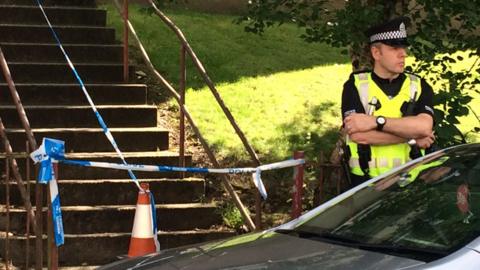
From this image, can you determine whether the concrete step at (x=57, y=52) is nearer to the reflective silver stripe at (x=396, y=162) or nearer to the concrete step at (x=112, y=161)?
the concrete step at (x=112, y=161)

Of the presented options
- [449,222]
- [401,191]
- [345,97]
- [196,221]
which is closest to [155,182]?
[196,221]

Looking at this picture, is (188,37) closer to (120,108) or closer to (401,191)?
(120,108)

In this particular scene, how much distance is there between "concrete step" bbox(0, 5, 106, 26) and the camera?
27.4 feet

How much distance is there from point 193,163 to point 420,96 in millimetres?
3499

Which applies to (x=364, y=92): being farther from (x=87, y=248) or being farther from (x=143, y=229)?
(x=87, y=248)

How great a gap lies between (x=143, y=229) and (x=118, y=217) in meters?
1.14

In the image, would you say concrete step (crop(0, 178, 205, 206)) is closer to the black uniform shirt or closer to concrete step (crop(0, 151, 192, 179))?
concrete step (crop(0, 151, 192, 179))

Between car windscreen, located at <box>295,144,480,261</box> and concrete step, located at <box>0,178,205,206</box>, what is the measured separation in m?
→ 3.02

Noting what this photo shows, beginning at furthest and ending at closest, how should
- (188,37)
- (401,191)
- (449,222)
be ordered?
(188,37) → (401,191) → (449,222)

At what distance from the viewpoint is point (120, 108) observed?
716cm

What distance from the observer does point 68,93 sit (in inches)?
286

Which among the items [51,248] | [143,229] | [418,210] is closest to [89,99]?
[143,229]

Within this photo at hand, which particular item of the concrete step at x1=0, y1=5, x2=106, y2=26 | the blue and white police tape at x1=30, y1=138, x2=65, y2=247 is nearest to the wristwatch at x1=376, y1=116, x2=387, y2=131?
the blue and white police tape at x1=30, y1=138, x2=65, y2=247

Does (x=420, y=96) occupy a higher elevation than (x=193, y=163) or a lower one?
higher
